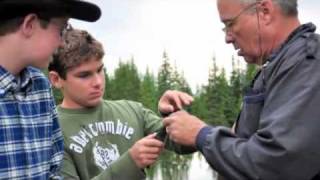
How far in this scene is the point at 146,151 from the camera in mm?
2967

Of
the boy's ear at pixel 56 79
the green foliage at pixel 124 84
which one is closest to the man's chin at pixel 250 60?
the boy's ear at pixel 56 79

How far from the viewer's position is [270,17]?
2.64m

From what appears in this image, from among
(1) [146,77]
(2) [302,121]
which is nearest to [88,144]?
(2) [302,121]

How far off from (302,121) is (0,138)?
1105mm

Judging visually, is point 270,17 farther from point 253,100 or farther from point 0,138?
point 0,138

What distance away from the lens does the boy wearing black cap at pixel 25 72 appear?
8.09 feet

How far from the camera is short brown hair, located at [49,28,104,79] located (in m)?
3.39

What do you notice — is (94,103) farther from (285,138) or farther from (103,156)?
(285,138)

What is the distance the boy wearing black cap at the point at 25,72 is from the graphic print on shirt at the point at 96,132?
0.56 metres

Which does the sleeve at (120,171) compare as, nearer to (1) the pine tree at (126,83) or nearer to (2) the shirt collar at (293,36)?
(2) the shirt collar at (293,36)

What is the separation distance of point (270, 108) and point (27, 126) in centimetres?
93

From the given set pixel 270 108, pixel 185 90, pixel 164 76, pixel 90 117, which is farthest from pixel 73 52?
pixel 164 76

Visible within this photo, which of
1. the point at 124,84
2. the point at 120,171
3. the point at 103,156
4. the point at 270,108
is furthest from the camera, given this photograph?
the point at 124,84

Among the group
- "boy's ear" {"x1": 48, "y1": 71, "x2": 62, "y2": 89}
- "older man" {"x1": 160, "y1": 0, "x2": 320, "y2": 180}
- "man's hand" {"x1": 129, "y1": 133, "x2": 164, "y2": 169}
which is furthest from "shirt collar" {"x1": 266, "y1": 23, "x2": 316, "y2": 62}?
"boy's ear" {"x1": 48, "y1": 71, "x2": 62, "y2": 89}
